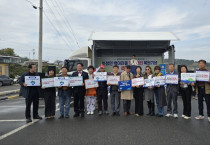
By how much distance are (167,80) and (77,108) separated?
312cm

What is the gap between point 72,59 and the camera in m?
12.6

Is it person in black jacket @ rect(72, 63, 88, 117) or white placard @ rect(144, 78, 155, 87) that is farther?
person in black jacket @ rect(72, 63, 88, 117)

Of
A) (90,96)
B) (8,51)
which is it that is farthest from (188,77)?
(8,51)

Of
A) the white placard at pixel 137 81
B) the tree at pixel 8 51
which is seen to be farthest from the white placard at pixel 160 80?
the tree at pixel 8 51

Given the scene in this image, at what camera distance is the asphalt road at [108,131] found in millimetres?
3943

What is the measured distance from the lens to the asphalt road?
3.94 metres

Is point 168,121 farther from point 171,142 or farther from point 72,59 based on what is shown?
point 72,59

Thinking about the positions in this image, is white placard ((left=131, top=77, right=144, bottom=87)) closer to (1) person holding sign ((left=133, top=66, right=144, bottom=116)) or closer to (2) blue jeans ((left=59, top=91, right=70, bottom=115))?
(1) person holding sign ((left=133, top=66, right=144, bottom=116))

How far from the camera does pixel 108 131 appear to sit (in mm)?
4562

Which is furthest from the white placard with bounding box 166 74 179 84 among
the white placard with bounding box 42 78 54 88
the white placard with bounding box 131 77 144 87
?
the white placard with bounding box 42 78 54 88

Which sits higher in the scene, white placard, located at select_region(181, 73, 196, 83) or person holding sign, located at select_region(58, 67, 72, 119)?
white placard, located at select_region(181, 73, 196, 83)

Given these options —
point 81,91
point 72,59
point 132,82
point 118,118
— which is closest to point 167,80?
point 132,82

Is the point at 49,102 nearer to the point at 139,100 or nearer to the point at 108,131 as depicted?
the point at 108,131

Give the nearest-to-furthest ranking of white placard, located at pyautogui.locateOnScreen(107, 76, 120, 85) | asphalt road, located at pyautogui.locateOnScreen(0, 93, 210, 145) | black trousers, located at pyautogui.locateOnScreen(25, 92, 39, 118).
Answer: asphalt road, located at pyautogui.locateOnScreen(0, 93, 210, 145)
black trousers, located at pyautogui.locateOnScreen(25, 92, 39, 118)
white placard, located at pyautogui.locateOnScreen(107, 76, 120, 85)
